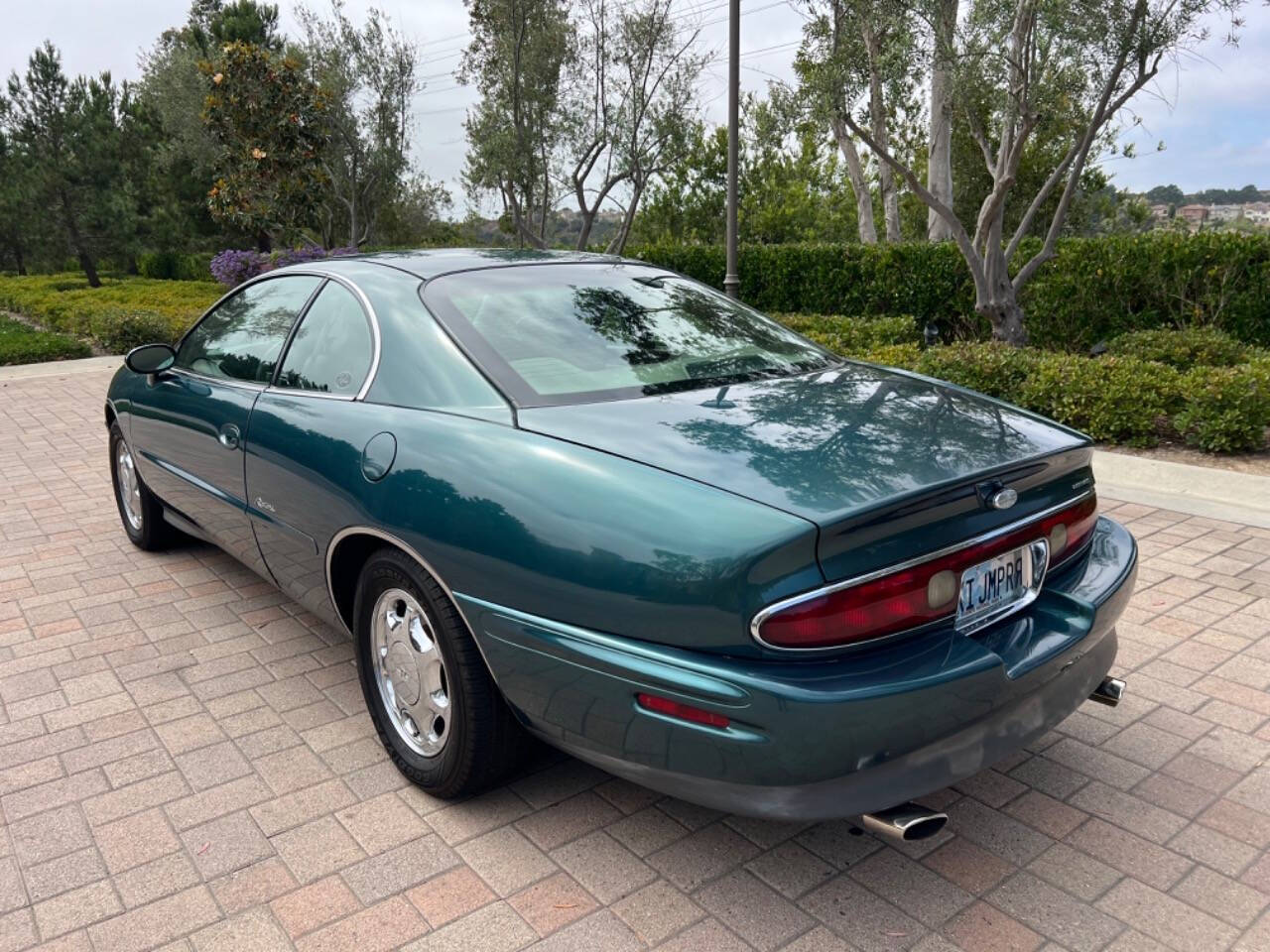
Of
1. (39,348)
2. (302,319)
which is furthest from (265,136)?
(302,319)

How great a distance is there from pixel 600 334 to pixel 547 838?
59.1 inches

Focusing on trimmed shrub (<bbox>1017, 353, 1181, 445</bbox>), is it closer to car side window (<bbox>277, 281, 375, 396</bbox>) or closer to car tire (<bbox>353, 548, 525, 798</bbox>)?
car side window (<bbox>277, 281, 375, 396</bbox>)

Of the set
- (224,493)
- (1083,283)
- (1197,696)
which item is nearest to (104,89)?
(1083,283)

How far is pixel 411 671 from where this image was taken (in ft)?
8.89

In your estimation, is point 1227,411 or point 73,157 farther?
point 73,157

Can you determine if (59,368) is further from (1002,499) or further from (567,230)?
(1002,499)

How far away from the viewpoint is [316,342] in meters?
3.28

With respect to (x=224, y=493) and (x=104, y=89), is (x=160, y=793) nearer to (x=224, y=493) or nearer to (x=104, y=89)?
(x=224, y=493)

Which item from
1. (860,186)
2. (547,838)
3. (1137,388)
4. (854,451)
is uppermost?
(860,186)

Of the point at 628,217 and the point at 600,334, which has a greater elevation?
the point at 628,217

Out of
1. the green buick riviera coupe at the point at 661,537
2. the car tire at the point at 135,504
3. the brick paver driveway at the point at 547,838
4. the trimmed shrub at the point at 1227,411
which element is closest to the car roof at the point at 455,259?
the green buick riviera coupe at the point at 661,537

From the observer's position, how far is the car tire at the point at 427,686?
2.45m

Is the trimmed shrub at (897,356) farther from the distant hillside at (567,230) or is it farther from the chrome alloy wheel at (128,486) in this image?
the distant hillside at (567,230)

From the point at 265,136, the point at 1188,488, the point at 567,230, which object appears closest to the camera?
the point at 1188,488
